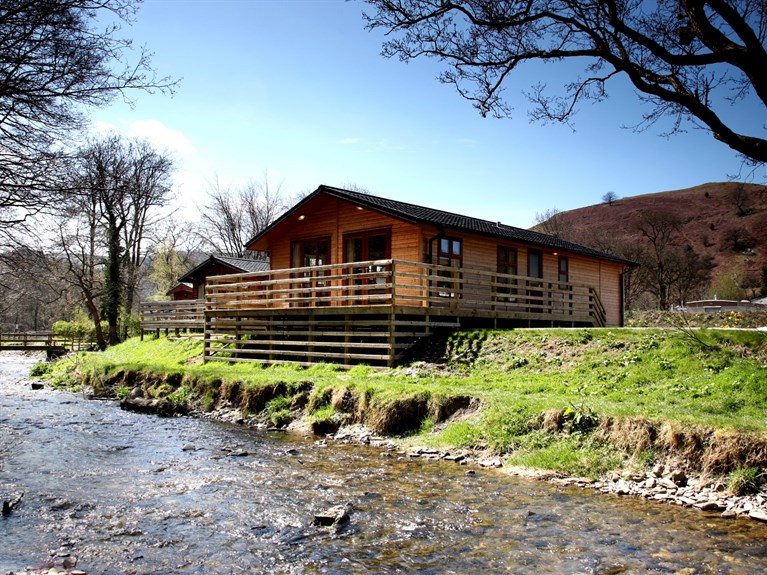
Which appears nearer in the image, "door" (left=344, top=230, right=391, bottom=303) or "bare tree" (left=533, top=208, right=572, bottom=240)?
"door" (left=344, top=230, right=391, bottom=303)

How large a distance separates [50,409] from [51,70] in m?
10.9

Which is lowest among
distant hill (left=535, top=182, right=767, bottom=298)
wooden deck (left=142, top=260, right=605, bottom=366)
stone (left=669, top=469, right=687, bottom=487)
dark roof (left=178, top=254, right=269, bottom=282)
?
stone (left=669, top=469, right=687, bottom=487)

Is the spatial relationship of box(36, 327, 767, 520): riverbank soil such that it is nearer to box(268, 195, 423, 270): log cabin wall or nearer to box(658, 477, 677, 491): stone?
box(658, 477, 677, 491): stone

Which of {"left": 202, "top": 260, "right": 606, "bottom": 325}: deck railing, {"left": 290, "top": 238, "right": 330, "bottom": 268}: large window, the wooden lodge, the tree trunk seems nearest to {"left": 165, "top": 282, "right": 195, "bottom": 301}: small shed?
the tree trunk

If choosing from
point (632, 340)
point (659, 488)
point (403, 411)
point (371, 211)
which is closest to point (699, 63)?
point (632, 340)

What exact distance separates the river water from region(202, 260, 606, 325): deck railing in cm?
773

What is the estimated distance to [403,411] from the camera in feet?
35.9

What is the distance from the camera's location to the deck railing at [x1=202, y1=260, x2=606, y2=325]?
17047 mm

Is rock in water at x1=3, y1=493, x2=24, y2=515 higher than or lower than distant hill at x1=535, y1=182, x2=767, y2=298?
lower

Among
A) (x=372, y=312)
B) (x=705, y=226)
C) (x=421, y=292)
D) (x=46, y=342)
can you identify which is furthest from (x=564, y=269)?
(x=705, y=226)

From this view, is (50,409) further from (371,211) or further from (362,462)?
(371,211)

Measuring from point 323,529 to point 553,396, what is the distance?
5876mm

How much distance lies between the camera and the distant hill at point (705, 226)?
51.7 meters

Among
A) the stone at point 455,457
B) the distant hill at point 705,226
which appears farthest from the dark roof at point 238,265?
the distant hill at point 705,226
